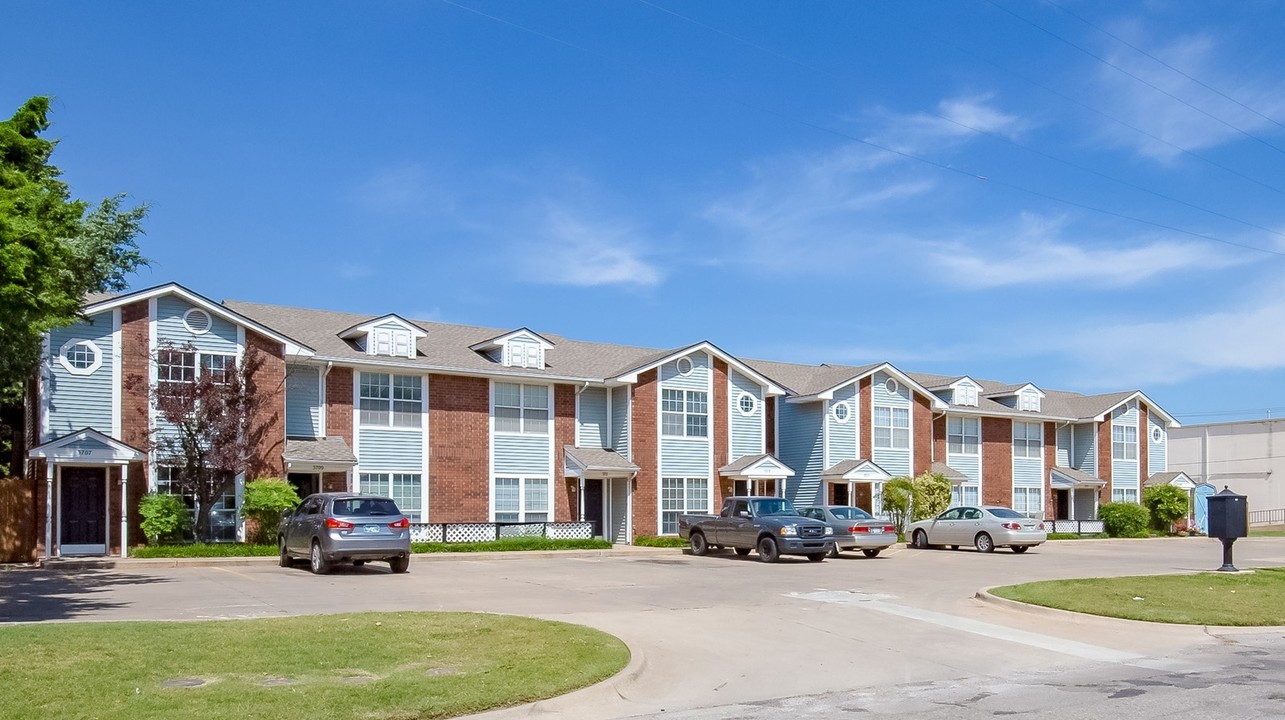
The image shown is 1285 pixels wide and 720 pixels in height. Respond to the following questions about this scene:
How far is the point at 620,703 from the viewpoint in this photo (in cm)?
1110

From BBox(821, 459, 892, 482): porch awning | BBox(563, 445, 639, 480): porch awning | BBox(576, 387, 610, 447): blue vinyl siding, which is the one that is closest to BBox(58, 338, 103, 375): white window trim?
BBox(563, 445, 639, 480): porch awning

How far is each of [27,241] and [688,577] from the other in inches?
550

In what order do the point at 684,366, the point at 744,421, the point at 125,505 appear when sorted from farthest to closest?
1. the point at 744,421
2. the point at 684,366
3. the point at 125,505

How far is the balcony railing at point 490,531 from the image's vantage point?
33.5 meters

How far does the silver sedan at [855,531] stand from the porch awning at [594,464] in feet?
22.7

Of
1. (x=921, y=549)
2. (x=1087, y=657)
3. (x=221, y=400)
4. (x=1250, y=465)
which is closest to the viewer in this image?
(x=1087, y=657)

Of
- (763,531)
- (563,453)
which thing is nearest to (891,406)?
(563,453)

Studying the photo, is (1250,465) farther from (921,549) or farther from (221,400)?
(221,400)

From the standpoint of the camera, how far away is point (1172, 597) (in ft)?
63.1

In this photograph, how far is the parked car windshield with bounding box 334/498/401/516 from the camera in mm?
23812

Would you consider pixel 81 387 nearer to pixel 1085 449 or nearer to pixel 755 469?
pixel 755 469

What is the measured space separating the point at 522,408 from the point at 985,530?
1490 centimetres

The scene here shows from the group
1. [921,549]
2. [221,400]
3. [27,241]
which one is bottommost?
[921,549]

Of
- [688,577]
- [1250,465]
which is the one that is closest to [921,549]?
[688,577]
